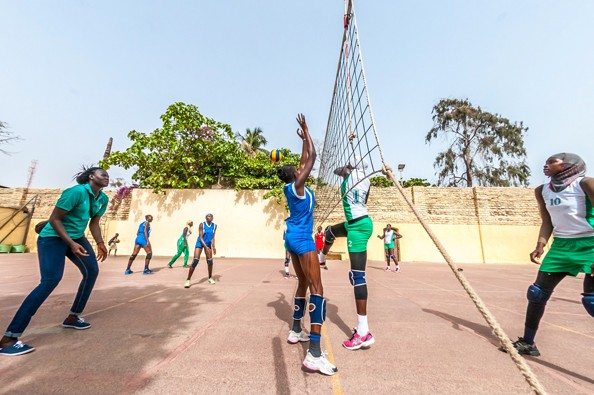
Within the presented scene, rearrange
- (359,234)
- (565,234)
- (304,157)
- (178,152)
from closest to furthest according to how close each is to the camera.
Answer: (565,234) < (304,157) < (359,234) < (178,152)

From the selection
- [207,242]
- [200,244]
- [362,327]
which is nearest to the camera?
[362,327]

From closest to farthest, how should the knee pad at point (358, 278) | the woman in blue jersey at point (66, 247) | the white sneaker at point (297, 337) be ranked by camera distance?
the woman in blue jersey at point (66, 247)
the white sneaker at point (297, 337)
the knee pad at point (358, 278)

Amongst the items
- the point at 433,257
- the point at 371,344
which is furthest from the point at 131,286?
the point at 433,257

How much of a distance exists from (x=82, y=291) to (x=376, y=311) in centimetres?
369

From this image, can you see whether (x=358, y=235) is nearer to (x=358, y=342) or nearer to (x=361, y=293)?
(x=361, y=293)

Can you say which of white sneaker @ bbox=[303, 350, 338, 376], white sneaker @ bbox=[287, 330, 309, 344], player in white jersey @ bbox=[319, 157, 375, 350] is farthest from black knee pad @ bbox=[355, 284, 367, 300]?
white sneaker @ bbox=[303, 350, 338, 376]

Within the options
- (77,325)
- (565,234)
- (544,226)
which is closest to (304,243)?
(565,234)

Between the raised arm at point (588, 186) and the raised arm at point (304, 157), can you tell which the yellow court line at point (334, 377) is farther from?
the raised arm at point (588, 186)

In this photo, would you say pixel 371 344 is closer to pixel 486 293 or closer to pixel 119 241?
pixel 486 293

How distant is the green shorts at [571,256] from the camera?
2283mm

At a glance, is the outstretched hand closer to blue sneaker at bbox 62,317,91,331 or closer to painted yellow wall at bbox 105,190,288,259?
blue sneaker at bbox 62,317,91,331

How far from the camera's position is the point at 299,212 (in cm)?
255

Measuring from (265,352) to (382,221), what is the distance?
14869 millimetres

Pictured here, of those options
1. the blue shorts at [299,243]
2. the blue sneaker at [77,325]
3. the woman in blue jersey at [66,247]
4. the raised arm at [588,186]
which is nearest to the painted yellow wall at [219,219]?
the woman in blue jersey at [66,247]
